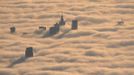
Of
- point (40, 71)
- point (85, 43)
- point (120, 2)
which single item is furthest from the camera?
point (120, 2)

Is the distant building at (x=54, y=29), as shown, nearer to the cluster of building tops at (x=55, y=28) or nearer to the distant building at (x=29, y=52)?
the cluster of building tops at (x=55, y=28)

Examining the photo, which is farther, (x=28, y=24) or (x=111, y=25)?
(x=28, y=24)

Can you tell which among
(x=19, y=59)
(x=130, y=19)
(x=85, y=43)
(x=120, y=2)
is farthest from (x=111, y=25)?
(x=19, y=59)

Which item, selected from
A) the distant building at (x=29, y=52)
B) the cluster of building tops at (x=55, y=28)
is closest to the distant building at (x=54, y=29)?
the cluster of building tops at (x=55, y=28)

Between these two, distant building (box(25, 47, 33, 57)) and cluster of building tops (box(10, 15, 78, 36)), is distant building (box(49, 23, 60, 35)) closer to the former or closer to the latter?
cluster of building tops (box(10, 15, 78, 36))

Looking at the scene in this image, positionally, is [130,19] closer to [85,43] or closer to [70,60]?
[85,43]

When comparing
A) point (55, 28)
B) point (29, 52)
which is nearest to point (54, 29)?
point (55, 28)

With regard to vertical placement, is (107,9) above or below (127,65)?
above

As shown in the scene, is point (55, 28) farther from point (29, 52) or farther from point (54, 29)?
point (29, 52)

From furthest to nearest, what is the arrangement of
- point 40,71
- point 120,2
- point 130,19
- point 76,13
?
point 120,2 < point 76,13 < point 130,19 < point 40,71

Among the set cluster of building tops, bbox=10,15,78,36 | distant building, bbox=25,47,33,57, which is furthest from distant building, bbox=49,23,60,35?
distant building, bbox=25,47,33,57

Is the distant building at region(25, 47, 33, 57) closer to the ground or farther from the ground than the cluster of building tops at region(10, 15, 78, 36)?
closer to the ground
